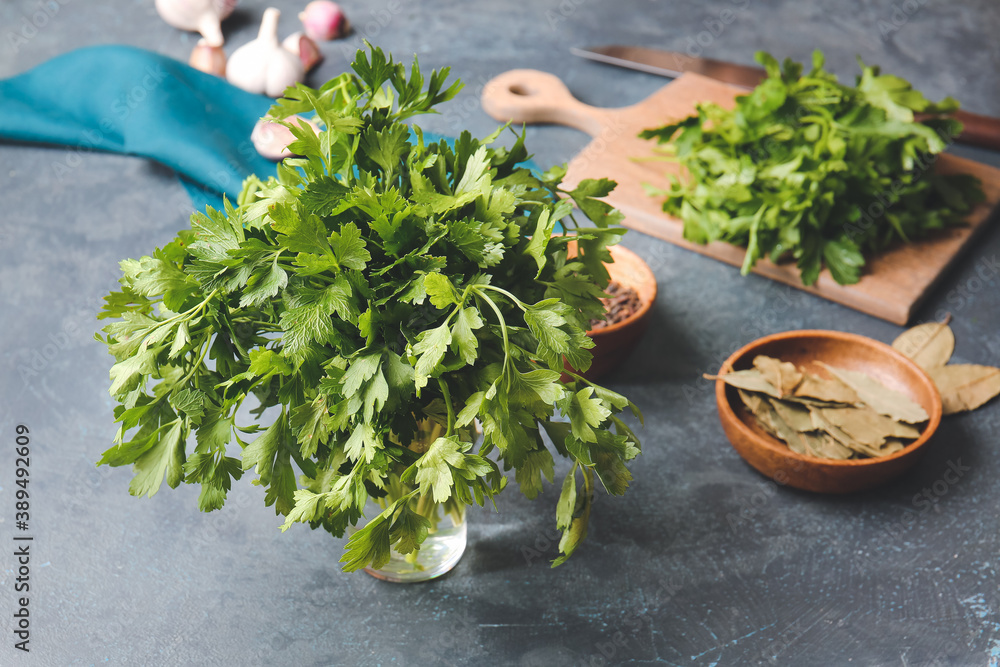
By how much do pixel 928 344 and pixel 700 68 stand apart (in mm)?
933

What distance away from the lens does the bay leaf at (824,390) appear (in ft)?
3.92

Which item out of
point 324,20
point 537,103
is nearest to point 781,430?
point 537,103

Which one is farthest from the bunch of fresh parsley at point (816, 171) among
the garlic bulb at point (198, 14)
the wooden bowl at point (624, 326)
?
the garlic bulb at point (198, 14)

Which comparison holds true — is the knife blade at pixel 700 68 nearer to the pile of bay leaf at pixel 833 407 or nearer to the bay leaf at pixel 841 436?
the pile of bay leaf at pixel 833 407

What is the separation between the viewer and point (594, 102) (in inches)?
78.8

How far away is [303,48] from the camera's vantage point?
80.0 inches

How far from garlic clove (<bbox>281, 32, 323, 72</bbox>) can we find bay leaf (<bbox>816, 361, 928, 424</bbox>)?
55.5 inches

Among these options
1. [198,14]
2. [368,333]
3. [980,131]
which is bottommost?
[198,14]

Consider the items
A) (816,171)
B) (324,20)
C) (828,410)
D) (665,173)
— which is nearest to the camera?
(828,410)

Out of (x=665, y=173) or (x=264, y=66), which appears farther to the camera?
(x=264, y=66)

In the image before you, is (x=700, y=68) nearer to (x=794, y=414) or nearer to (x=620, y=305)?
(x=620, y=305)

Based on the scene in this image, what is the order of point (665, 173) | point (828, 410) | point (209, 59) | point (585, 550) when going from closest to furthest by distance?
point (585, 550) < point (828, 410) < point (665, 173) < point (209, 59)

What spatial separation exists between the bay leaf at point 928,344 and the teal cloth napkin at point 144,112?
1.17m

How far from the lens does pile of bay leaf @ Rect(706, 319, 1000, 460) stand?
115 centimetres
